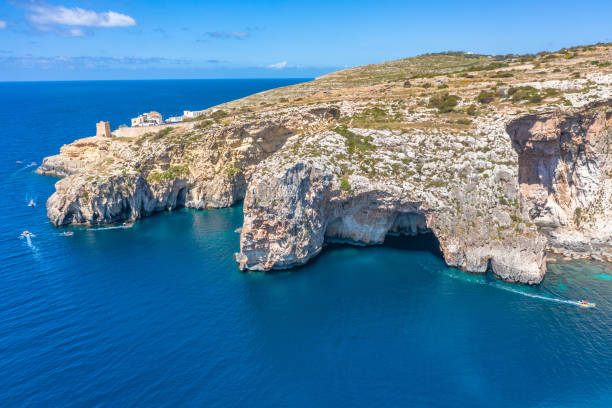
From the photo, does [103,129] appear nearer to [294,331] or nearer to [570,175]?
[294,331]

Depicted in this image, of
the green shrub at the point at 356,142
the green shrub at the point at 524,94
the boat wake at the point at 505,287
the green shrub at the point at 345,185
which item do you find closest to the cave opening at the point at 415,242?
the boat wake at the point at 505,287

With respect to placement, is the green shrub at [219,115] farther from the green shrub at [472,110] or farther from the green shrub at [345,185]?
the green shrub at [472,110]

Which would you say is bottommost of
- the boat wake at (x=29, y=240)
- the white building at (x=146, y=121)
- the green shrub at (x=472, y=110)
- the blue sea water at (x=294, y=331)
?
the blue sea water at (x=294, y=331)

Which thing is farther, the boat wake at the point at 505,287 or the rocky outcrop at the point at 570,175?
the rocky outcrop at the point at 570,175

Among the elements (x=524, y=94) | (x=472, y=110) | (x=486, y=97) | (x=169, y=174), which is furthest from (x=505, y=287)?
(x=169, y=174)

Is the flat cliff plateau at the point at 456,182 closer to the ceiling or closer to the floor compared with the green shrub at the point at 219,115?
closer to the floor

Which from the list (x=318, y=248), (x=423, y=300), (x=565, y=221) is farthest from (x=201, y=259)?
(x=565, y=221)

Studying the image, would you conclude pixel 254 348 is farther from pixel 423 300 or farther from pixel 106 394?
pixel 423 300
